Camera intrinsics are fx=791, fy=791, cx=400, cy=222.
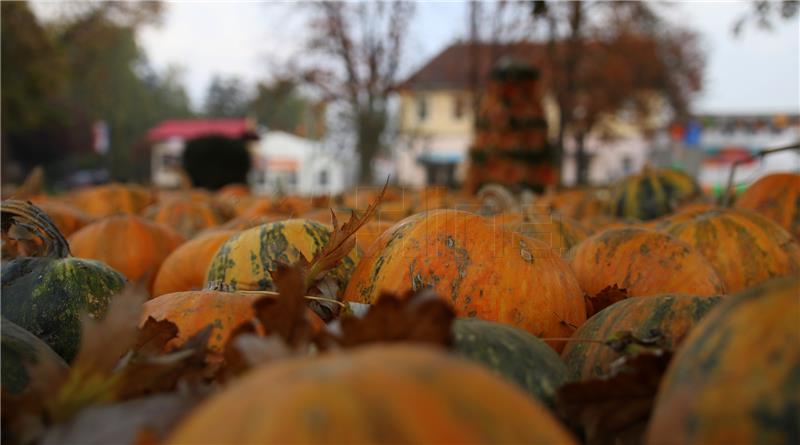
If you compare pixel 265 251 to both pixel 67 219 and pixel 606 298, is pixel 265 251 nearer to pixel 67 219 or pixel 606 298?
pixel 606 298

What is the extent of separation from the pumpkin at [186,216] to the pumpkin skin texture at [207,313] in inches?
138

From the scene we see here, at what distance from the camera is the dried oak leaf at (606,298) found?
7.38 ft

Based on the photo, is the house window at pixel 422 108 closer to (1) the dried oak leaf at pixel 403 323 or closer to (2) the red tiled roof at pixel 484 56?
(2) the red tiled roof at pixel 484 56

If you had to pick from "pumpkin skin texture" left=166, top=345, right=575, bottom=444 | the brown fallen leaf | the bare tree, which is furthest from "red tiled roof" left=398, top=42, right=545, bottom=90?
"pumpkin skin texture" left=166, top=345, right=575, bottom=444

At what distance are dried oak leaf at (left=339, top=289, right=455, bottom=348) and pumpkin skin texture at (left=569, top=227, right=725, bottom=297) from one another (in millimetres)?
1559

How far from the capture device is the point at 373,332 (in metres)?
1.12

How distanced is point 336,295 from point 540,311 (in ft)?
1.71

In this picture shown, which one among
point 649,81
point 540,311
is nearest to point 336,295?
point 540,311

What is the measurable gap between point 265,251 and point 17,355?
1151 mm

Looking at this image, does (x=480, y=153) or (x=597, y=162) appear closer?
(x=480, y=153)

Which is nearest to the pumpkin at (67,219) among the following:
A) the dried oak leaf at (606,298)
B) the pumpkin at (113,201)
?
the pumpkin at (113,201)

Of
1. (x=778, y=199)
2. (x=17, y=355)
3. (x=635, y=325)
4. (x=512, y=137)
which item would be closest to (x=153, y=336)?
(x=17, y=355)

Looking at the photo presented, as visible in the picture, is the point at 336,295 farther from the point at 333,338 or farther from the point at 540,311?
the point at 333,338

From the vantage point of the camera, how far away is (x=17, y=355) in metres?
1.51
